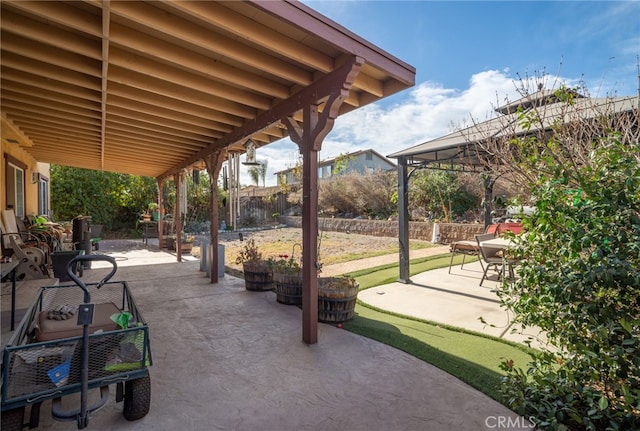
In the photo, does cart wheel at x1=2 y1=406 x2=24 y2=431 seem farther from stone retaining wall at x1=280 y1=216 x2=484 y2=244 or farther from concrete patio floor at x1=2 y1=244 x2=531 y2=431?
stone retaining wall at x1=280 y1=216 x2=484 y2=244

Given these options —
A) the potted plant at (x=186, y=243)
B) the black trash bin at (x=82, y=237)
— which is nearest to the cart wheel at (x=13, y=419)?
the black trash bin at (x=82, y=237)

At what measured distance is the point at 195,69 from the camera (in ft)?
9.83

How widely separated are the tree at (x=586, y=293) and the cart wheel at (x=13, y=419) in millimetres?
2921

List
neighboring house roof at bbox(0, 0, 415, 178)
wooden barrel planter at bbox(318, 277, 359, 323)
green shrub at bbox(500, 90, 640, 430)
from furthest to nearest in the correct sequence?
wooden barrel planter at bbox(318, 277, 359, 323)
neighboring house roof at bbox(0, 0, 415, 178)
green shrub at bbox(500, 90, 640, 430)

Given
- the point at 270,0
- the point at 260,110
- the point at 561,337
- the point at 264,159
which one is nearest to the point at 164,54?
the point at 270,0

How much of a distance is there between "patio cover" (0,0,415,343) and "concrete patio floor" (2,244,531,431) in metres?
0.50

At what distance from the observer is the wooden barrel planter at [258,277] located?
5176mm

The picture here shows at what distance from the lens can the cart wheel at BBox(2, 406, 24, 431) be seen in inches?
66.4

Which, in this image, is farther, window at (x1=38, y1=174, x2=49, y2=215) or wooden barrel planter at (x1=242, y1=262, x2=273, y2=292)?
window at (x1=38, y1=174, x2=49, y2=215)

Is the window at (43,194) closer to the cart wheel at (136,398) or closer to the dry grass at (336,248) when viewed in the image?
the dry grass at (336,248)

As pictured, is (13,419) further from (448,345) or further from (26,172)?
(26,172)

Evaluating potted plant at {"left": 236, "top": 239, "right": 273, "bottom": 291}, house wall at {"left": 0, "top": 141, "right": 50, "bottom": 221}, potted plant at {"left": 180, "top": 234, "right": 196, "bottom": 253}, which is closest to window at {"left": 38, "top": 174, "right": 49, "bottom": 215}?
house wall at {"left": 0, "top": 141, "right": 50, "bottom": 221}

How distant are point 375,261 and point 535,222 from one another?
18.5 ft

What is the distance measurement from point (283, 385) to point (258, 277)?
281 centimetres
